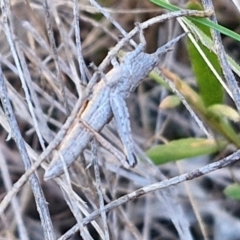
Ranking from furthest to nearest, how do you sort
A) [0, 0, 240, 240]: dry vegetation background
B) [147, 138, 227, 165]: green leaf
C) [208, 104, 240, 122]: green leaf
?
1. [0, 0, 240, 240]: dry vegetation background
2. [147, 138, 227, 165]: green leaf
3. [208, 104, 240, 122]: green leaf

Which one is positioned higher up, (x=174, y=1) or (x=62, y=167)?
(x=174, y=1)

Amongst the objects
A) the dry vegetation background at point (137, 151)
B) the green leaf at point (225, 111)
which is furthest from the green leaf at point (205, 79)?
Result: the dry vegetation background at point (137, 151)

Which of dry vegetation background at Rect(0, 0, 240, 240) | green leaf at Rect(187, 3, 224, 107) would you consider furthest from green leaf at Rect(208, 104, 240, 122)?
dry vegetation background at Rect(0, 0, 240, 240)

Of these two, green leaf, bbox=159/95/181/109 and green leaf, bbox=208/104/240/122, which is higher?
green leaf, bbox=159/95/181/109

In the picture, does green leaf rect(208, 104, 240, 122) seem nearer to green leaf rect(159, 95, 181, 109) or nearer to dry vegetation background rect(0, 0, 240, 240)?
green leaf rect(159, 95, 181, 109)

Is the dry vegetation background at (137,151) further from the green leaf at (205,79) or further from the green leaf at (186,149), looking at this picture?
the green leaf at (205,79)

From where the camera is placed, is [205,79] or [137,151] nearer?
[205,79]

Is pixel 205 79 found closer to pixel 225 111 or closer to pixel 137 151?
pixel 225 111

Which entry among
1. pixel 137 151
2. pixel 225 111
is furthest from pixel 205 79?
pixel 137 151

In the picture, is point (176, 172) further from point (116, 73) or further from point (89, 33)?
point (116, 73)

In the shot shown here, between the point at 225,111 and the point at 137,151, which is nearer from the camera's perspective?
the point at 225,111

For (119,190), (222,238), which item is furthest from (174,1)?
(222,238)
